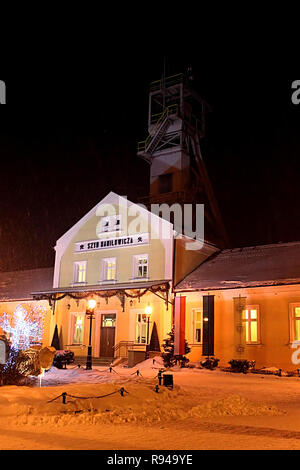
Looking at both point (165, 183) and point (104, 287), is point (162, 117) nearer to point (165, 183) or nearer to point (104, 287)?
point (165, 183)

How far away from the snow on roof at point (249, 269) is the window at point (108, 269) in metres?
5.04

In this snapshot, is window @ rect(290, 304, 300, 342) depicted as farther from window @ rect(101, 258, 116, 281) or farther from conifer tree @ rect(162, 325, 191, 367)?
window @ rect(101, 258, 116, 281)

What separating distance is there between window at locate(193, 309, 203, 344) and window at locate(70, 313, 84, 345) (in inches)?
302

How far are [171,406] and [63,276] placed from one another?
69.7 feet

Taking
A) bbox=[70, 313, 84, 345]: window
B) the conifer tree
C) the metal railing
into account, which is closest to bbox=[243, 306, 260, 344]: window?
the conifer tree

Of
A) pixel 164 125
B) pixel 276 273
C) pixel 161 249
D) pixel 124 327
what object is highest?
pixel 164 125

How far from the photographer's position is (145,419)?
1002cm

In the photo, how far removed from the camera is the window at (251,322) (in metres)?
23.3

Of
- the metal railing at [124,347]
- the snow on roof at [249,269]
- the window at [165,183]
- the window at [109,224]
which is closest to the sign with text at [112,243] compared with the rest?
the window at [109,224]

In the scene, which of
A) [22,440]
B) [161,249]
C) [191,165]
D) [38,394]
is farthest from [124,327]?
[22,440]

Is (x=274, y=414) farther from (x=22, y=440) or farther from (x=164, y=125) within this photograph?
(x=164, y=125)

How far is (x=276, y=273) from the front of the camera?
23.5 m

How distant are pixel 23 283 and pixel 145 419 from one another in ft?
88.4
